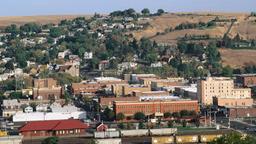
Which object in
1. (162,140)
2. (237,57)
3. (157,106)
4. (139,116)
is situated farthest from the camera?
(237,57)

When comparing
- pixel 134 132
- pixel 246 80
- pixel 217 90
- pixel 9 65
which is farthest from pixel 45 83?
pixel 134 132

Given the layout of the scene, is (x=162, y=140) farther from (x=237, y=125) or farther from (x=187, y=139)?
(x=237, y=125)

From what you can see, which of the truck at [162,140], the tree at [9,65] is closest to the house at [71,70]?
the tree at [9,65]

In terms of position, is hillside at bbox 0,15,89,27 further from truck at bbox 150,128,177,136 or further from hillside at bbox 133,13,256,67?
truck at bbox 150,128,177,136

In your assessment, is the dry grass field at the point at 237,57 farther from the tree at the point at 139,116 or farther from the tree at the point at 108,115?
the tree at the point at 139,116

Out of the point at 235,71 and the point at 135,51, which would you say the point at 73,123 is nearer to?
the point at 235,71

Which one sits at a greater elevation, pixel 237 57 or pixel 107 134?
pixel 107 134

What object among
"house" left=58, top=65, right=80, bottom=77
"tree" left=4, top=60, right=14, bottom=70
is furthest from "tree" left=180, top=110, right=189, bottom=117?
"tree" left=4, top=60, right=14, bottom=70
